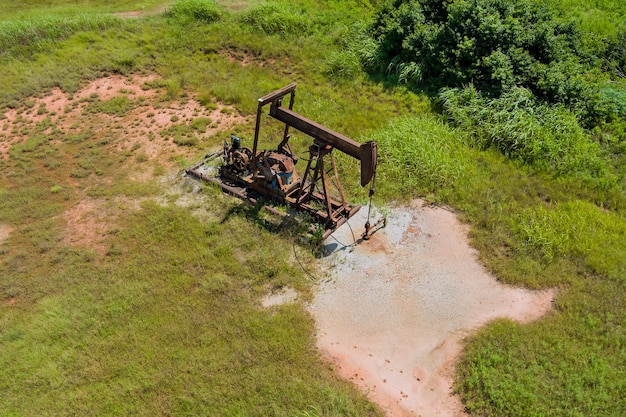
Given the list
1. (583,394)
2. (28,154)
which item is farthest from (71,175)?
(583,394)

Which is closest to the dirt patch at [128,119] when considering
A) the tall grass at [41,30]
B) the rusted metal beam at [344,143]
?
the tall grass at [41,30]

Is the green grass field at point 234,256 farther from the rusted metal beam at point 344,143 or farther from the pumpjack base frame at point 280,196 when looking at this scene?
the rusted metal beam at point 344,143

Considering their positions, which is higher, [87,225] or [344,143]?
[344,143]

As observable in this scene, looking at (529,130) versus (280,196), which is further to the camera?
(529,130)

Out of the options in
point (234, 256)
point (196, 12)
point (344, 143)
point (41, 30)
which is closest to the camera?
point (344, 143)

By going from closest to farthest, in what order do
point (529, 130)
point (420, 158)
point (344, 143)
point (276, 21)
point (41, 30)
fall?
point (344, 143), point (420, 158), point (529, 130), point (41, 30), point (276, 21)

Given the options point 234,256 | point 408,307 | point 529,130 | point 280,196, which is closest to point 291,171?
point 280,196

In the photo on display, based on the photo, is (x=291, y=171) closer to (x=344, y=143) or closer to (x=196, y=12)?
(x=344, y=143)

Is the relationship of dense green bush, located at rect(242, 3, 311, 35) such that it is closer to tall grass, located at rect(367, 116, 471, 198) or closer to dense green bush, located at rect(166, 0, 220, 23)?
dense green bush, located at rect(166, 0, 220, 23)
